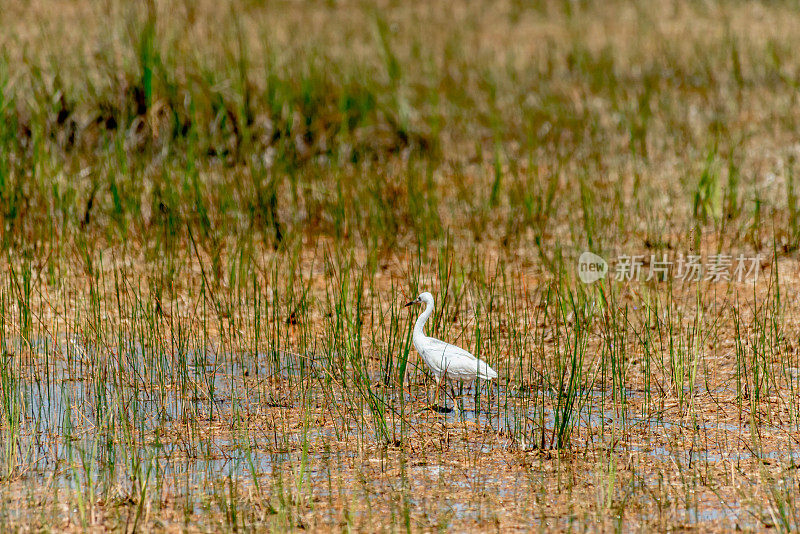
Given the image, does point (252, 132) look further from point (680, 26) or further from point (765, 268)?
point (680, 26)

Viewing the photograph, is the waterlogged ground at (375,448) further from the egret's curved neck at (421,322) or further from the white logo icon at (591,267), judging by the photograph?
the white logo icon at (591,267)

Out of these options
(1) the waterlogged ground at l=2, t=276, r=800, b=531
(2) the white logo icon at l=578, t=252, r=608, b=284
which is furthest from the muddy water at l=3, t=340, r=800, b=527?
(2) the white logo icon at l=578, t=252, r=608, b=284

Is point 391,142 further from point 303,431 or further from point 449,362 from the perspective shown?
point 303,431

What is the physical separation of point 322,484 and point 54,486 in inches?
36.7

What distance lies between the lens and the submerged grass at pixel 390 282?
390 centimetres

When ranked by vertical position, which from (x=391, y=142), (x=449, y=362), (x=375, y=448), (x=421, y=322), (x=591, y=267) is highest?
(x=391, y=142)

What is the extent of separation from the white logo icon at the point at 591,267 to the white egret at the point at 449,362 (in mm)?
2000

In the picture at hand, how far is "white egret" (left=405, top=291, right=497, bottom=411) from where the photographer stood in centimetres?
452

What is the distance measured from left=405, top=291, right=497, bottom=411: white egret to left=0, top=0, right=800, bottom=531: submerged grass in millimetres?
116

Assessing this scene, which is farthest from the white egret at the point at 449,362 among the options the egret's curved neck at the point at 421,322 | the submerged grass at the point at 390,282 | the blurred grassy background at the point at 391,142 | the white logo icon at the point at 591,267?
the white logo icon at the point at 591,267

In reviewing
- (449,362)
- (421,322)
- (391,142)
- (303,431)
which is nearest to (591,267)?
(421,322)

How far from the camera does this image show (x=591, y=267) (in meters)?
6.80

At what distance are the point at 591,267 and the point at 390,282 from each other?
1.27m

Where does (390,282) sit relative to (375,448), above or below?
above
